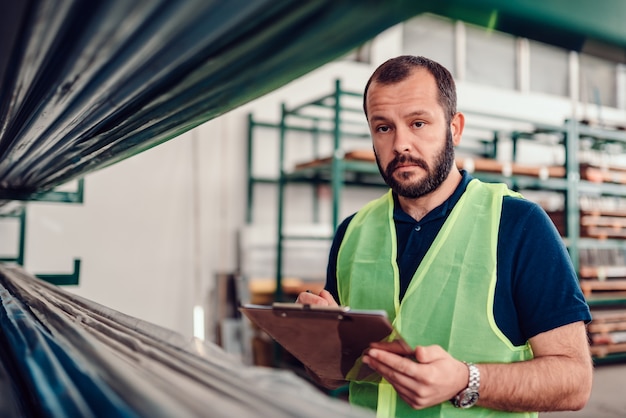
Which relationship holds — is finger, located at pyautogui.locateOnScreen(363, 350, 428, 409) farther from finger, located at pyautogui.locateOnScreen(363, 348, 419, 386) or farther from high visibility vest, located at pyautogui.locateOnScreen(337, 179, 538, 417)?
high visibility vest, located at pyautogui.locateOnScreen(337, 179, 538, 417)

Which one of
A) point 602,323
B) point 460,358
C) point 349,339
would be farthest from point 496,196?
point 602,323

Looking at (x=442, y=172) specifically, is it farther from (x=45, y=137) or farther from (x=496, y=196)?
A: (x=45, y=137)

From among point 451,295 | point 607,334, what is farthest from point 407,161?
point 607,334

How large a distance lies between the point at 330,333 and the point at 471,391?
0.34 metres

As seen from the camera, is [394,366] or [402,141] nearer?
[394,366]

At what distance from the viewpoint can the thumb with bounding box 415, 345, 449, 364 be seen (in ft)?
3.31

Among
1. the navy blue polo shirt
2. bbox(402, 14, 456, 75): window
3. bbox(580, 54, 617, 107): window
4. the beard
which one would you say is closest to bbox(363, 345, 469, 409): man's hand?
the navy blue polo shirt

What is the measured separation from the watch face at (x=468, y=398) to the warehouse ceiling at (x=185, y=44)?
0.77m

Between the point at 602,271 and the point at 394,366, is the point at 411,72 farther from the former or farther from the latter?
the point at 602,271

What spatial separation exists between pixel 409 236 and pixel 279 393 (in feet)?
3.32

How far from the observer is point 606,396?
14.5 ft

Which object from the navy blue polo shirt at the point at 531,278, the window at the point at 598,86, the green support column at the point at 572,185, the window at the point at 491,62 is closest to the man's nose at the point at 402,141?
the navy blue polo shirt at the point at 531,278

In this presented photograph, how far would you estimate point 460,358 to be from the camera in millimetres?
1223

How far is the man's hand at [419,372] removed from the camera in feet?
3.29
